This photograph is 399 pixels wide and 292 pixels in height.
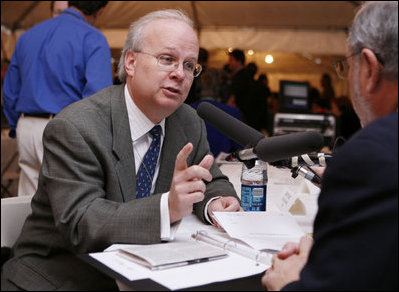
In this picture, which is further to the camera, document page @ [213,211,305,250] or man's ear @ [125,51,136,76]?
man's ear @ [125,51,136,76]

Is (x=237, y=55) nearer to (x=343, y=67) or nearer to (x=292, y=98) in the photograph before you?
(x=292, y=98)

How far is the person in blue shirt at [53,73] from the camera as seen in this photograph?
3.35 metres

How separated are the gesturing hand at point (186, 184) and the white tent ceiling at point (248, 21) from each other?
17.4 ft

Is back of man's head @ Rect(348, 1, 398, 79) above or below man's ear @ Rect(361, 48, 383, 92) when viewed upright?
above

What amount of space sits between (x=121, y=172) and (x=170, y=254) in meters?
0.48

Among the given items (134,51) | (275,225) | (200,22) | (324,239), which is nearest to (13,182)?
(200,22)

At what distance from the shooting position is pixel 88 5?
3.54 m

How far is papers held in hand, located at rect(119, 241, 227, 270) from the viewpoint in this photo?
122cm

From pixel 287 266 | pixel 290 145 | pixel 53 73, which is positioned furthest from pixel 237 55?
pixel 287 266

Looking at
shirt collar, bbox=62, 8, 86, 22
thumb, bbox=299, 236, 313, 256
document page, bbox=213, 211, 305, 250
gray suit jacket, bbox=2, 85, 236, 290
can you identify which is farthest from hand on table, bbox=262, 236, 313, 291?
shirt collar, bbox=62, 8, 86, 22

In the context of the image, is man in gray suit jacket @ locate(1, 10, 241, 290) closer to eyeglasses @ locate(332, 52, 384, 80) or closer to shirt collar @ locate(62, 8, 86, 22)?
eyeglasses @ locate(332, 52, 384, 80)

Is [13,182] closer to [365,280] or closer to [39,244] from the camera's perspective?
[39,244]

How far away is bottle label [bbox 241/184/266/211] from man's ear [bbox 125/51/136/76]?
1.95ft

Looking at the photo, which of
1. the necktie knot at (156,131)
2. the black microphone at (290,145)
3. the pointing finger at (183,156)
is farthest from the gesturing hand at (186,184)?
the necktie knot at (156,131)
